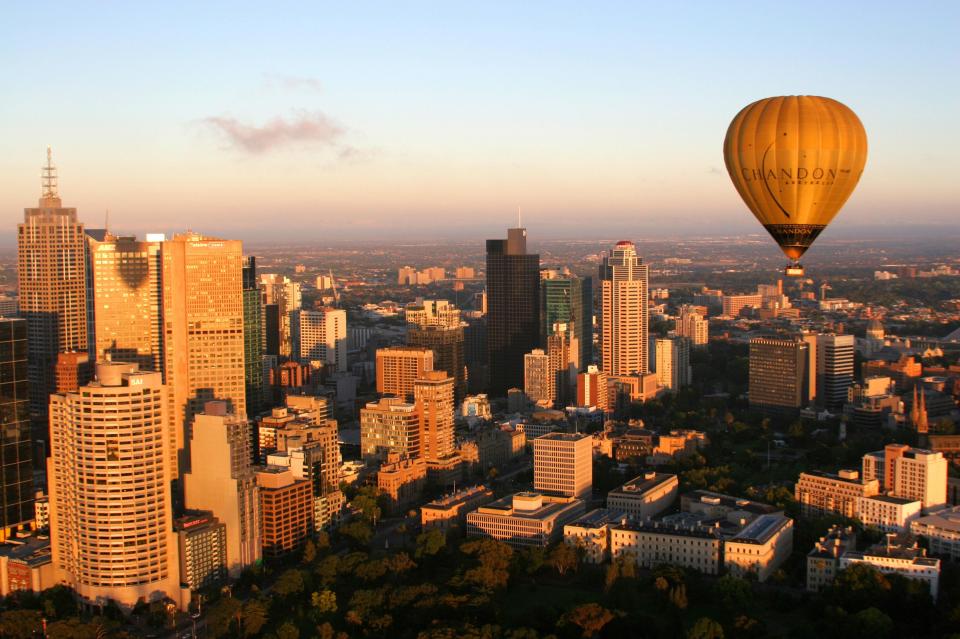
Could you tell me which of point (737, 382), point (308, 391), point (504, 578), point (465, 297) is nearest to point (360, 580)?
point (504, 578)

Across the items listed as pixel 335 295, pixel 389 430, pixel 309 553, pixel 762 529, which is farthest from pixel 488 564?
pixel 335 295

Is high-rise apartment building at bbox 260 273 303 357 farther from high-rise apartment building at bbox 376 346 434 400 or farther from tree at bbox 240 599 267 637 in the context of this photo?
tree at bbox 240 599 267 637

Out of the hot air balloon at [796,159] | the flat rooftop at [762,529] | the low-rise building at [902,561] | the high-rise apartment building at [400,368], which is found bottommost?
the low-rise building at [902,561]

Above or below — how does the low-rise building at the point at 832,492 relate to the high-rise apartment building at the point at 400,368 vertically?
below

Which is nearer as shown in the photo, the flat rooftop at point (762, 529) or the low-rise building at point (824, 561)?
the low-rise building at point (824, 561)

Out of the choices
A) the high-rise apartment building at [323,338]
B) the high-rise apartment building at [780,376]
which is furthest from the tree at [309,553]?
the high-rise apartment building at [323,338]

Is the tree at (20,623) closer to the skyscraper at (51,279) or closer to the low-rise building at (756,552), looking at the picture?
the low-rise building at (756,552)

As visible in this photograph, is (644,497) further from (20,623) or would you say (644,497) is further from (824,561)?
(20,623)
